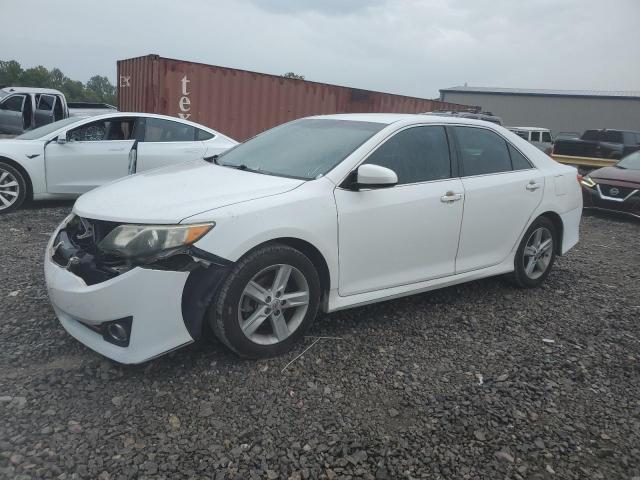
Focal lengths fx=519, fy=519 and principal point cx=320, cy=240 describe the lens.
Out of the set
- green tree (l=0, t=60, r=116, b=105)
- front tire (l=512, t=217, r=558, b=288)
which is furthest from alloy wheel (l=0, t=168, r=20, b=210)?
green tree (l=0, t=60, r=116, b=105)

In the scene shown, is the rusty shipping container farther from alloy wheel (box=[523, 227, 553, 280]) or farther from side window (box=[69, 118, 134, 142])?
alloy wheel (box=[523, 227, 553, 280])

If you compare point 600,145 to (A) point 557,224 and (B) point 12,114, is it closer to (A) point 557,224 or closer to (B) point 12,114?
(A) point 557,224

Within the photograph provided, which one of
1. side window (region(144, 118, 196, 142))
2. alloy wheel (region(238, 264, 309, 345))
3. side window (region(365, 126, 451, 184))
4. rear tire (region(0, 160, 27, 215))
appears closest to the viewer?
alloy wheel (region(238, 264, 309, 345))

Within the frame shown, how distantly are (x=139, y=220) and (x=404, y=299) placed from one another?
232 cm

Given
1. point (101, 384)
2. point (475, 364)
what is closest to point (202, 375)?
point (101, 384)

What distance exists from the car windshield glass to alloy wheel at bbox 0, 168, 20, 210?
155 inches

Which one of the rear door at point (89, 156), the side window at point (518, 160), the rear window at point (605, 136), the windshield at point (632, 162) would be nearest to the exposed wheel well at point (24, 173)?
the rear door at point (89, 156)

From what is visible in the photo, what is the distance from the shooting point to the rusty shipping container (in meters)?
10.8

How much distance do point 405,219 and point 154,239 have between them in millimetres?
1649

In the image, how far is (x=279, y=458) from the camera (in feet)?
7.59

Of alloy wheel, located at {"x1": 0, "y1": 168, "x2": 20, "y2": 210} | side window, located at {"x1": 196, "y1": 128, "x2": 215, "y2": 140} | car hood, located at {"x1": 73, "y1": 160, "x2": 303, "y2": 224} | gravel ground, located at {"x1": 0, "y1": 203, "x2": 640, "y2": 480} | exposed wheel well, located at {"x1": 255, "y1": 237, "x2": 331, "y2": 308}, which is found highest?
side window, located at {"x1": 196, "y1": 128, "x2": 215, "y2": 140}

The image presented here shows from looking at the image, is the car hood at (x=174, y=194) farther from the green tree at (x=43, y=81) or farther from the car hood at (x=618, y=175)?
the green tree at (x=43, y=81)

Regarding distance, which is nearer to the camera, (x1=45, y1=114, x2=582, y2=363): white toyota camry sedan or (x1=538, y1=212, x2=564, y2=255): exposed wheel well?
(x1=45, y1=114, x2=582, y2=363): white toyota camry sedan

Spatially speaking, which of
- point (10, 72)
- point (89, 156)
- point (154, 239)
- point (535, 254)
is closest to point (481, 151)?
point (535, 254)
